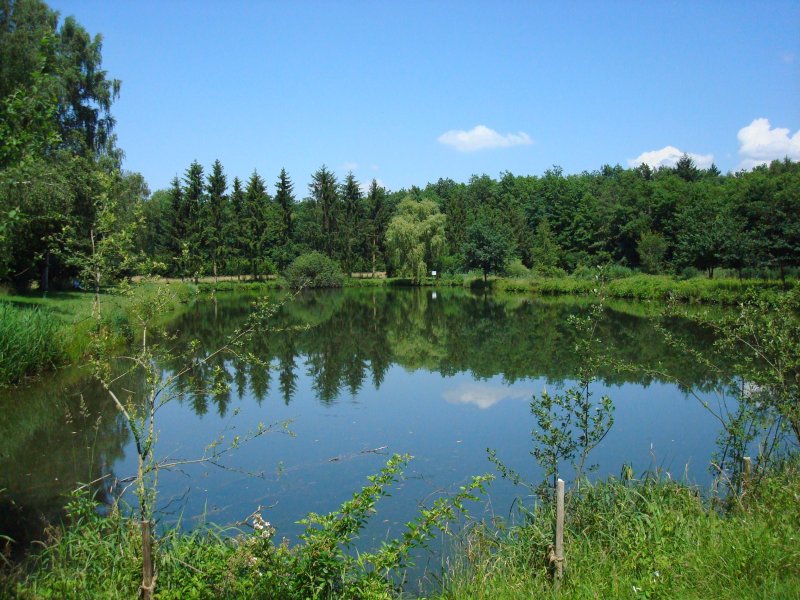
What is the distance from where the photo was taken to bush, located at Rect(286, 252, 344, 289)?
46.5 metres

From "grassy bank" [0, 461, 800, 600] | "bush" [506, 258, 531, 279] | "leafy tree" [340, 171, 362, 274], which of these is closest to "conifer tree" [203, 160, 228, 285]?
"leafy tree" [340, 171, 362, 274]

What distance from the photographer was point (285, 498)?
25.3 ft

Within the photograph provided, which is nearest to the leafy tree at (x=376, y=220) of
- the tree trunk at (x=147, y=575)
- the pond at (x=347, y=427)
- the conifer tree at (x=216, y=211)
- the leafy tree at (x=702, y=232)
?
the conifer tree at (x=216, y=211)

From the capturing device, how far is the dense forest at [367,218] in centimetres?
2242

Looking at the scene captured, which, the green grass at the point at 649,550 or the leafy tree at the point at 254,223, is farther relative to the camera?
the leafy tree at the point at 254,223

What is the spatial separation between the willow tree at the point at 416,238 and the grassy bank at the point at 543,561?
43.2m

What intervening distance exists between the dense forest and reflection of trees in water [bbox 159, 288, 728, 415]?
4.48 metres

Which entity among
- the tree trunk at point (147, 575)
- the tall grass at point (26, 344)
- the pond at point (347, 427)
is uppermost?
the tall grass at point (26, 344)

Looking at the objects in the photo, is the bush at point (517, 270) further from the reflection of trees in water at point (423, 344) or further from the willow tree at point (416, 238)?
the reflection of trees in water at point (423, 344)

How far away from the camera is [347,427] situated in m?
11.1

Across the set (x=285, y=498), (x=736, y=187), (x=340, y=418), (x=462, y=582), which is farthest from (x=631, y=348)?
(x=736, y=187)

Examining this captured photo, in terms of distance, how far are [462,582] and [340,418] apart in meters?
7.22

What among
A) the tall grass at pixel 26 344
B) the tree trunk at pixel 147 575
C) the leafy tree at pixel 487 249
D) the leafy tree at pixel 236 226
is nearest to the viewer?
the tree trunk at pixel 147 575

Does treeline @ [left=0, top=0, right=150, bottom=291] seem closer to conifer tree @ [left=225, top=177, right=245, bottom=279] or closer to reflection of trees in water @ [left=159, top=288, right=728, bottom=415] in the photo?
reflection of trees in water @ [left=159, top=288, right=728, bottom=415]
